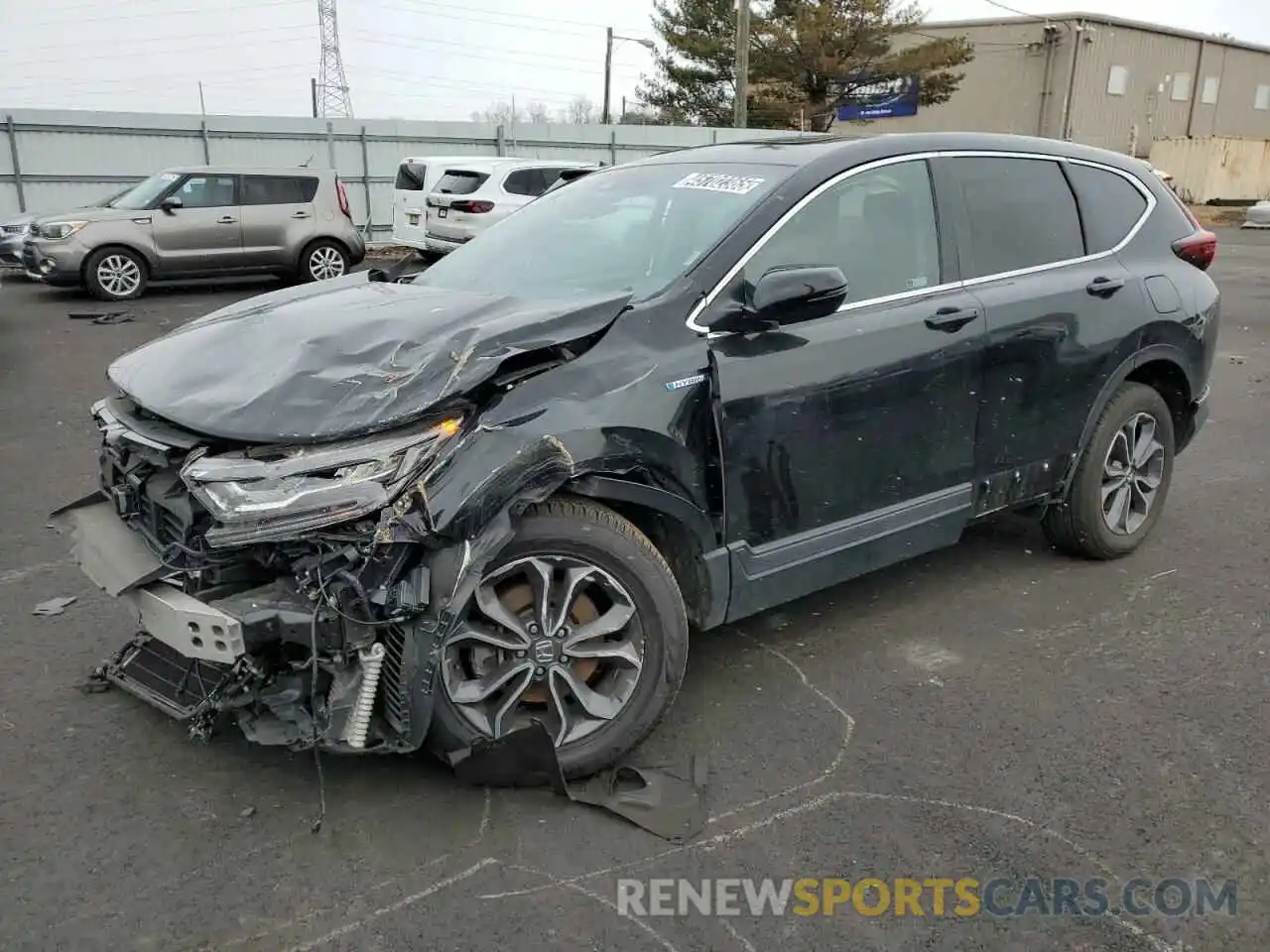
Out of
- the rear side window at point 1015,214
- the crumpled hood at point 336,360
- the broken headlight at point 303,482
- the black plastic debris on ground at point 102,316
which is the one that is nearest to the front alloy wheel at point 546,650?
the broken headlight at point 303,482

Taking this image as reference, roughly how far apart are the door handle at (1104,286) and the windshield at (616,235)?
5.42 feet

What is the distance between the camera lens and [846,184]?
375cm

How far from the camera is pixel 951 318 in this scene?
390 cm

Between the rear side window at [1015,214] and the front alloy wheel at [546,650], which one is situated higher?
the rear side window at [1015,214]

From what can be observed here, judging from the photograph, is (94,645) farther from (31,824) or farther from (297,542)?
(297,542)

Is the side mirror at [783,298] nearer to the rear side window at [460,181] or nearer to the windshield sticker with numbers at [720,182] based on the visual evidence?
the windshield sticker with numbers at [720,182]

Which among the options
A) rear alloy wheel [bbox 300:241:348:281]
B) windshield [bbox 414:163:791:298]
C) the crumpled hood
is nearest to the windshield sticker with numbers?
windshield [bbox 414:163:791:298]

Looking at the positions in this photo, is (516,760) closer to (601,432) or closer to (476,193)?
(601,432)

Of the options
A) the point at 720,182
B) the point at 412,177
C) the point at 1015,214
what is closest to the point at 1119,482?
the point at 1015,214

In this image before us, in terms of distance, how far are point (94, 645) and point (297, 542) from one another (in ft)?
5.82

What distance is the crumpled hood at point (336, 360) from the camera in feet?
9.14

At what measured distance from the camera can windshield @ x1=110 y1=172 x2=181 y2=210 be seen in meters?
13.9

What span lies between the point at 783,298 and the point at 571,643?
1.26 m

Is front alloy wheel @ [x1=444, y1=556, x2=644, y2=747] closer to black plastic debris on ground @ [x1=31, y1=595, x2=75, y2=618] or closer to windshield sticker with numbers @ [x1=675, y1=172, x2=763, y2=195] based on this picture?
windshield sticker with numbers @ [x1=675, y1=172, x2=763, y2=195]
